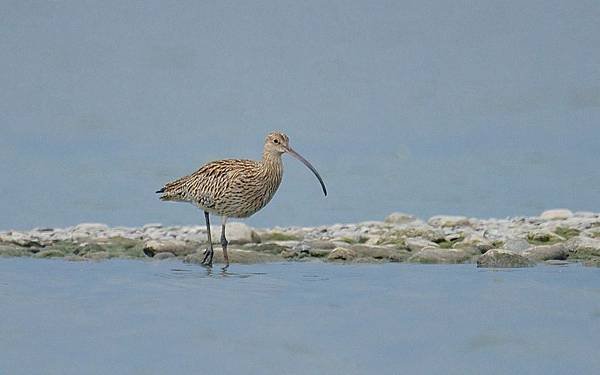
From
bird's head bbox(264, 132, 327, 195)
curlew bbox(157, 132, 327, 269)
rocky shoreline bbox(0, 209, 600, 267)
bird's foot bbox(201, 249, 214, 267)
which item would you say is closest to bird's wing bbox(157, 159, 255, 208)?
curlew bbox(157, 132, 327, 269)

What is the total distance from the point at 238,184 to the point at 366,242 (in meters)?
3.80

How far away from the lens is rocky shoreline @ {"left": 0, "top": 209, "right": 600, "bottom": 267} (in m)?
16.8

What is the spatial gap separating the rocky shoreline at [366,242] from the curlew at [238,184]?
77 centimetres

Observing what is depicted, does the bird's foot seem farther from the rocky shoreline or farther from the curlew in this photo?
the rocky shoreline

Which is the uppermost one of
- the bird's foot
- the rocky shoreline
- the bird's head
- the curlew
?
the bird's head

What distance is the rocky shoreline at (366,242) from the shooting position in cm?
1680

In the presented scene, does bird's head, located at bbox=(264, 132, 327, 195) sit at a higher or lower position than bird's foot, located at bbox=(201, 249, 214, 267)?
higher

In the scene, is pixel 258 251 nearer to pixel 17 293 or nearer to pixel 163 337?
pixel 17 293

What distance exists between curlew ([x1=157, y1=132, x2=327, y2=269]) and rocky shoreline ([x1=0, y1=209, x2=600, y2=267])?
770 millimetres

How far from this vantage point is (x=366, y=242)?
64.6 ft

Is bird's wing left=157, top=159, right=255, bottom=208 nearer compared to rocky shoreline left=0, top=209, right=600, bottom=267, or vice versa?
rocky shoreline left=0, top=209, right=600, bottom=267

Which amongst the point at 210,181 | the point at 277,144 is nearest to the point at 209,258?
the point at 210,181

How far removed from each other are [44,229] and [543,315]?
15.8 metres

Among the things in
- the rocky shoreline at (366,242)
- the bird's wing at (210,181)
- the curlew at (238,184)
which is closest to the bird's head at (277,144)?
the curlew at (238,184)
